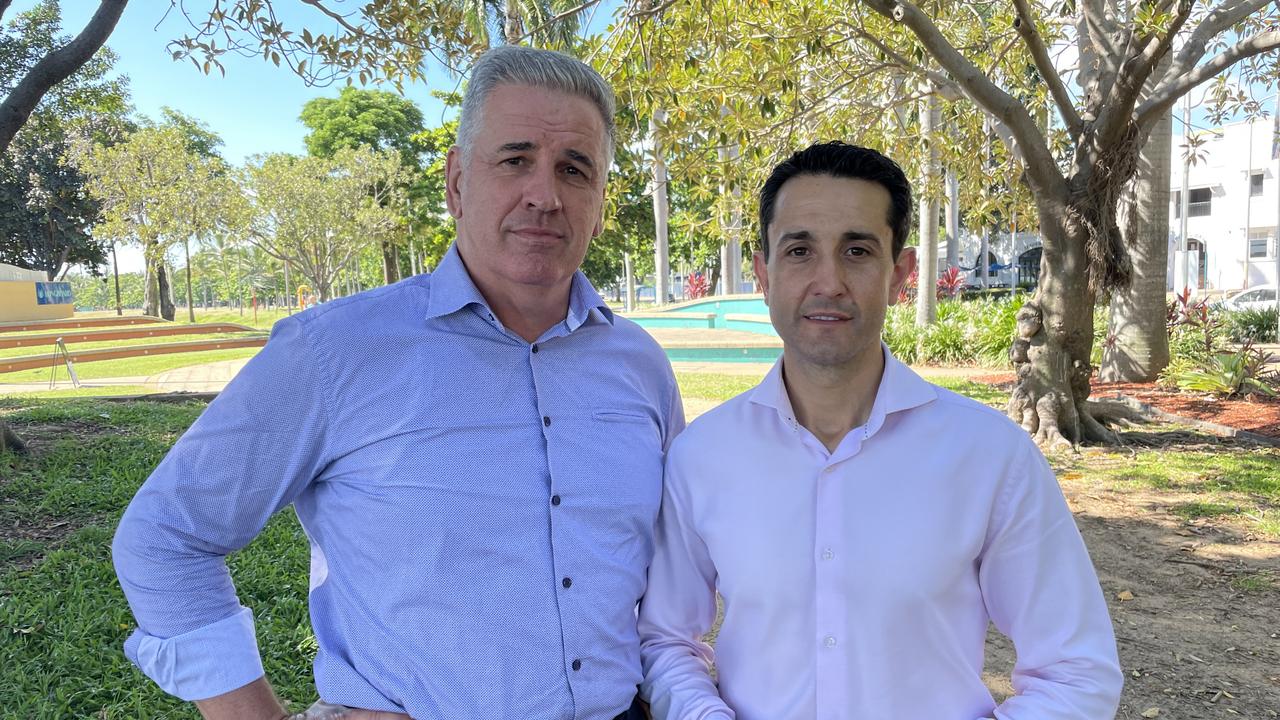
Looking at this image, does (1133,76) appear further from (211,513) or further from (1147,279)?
(211,513)

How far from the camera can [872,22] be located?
29.5 feet

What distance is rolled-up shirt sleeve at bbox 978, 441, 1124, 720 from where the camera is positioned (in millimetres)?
1617

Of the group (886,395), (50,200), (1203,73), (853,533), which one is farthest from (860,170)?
(50,200)

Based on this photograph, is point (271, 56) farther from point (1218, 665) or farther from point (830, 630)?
point (1218, 665)

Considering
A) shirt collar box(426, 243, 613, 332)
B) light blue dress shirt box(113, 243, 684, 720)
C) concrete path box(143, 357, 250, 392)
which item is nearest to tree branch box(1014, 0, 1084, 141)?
shirt collar box(426, 243, 613, 332)

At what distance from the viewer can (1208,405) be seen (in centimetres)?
1026

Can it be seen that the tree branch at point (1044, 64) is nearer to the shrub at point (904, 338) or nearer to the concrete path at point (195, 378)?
the shrub at point (904, 338)

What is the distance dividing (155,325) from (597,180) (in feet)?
103

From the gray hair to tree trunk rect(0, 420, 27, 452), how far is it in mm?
6858

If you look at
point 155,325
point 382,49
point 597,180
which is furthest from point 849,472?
point 155,325

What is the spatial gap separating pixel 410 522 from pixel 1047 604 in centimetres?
137

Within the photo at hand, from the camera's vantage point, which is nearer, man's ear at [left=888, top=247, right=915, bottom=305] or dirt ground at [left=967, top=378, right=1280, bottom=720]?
man's ear at [left=888, top=247, right=915, bottom=305]

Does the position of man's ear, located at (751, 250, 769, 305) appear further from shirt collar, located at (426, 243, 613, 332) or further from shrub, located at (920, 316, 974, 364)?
shrub, located at (920, 316, 974, 364)

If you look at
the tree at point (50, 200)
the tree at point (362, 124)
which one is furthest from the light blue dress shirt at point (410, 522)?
the tree at point (362, 124)
